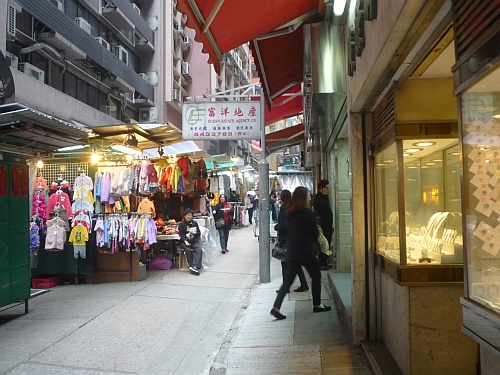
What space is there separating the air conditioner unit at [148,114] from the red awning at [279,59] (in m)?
19.7

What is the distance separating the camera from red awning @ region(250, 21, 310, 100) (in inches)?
323

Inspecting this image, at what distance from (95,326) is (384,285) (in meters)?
4.36

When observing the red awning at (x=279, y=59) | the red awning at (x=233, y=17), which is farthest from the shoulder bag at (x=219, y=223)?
the red awning at (x=233, y=17)

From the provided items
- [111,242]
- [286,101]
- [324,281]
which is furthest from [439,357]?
[286,101]

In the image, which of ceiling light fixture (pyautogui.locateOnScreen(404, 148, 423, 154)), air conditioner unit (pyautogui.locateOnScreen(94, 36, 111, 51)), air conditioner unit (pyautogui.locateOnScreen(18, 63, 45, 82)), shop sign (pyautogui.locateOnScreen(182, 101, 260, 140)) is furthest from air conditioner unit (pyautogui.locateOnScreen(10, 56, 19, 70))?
ceiling light fixture (pyautogui.locateOnScreen(404, 148, 423, 154))

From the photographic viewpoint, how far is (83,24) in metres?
20.3

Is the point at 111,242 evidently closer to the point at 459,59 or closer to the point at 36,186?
the point at 36,186

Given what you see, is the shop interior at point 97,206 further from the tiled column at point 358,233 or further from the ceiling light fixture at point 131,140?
the tiled column at point 358,233

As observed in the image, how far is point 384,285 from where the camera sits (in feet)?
15.7

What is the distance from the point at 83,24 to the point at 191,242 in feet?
43.7

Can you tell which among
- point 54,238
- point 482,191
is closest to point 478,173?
point 482,191

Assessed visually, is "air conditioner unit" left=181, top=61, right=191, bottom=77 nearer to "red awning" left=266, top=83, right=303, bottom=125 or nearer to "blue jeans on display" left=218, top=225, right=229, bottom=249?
"red awning" left=266, top=83, right=303, bottom=125

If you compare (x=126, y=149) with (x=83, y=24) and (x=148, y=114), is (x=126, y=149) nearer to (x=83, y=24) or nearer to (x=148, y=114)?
(x=83, y=24)

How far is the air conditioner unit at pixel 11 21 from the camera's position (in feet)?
48.3
